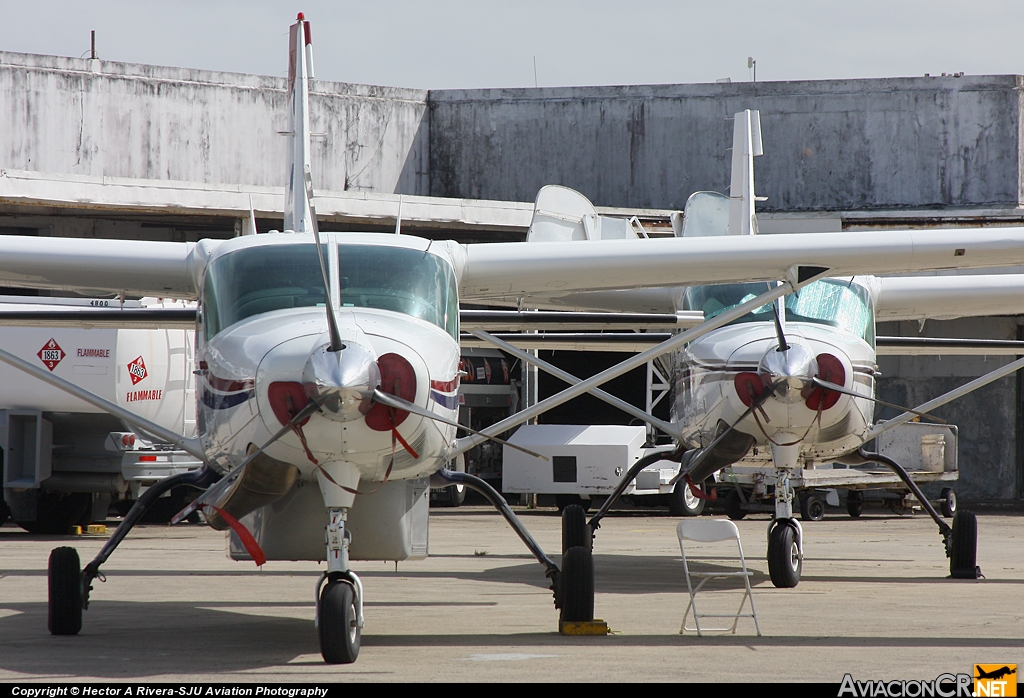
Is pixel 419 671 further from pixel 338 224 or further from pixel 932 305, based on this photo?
pixel 338 224

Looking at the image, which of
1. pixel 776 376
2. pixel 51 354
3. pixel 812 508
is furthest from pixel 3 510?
pixel 812 508

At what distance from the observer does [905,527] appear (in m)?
20.1

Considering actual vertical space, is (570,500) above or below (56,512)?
below

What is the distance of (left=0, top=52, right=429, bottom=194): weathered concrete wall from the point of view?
26.0 m

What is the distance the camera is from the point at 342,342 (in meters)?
5.90

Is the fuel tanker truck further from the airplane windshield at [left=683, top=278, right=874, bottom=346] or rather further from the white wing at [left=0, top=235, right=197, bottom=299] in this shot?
the airplane windshield at [left=683, top=278, right=874, bottom=346]

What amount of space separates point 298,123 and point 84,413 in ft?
27.4

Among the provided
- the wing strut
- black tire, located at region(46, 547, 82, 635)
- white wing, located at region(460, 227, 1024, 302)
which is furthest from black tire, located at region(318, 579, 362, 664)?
the wing strut

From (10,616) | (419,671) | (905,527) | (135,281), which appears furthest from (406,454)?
(905,527)

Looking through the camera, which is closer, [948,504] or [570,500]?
[948,504]

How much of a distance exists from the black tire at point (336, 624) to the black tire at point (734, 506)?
16.4 meters

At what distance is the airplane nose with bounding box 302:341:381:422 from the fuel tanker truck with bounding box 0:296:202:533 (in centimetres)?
1029

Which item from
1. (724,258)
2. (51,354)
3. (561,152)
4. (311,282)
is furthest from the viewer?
(561,152)

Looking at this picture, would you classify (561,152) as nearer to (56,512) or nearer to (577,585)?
(56,512)
